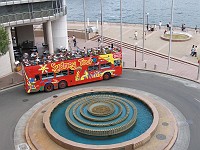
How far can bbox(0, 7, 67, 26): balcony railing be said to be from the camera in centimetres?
3925

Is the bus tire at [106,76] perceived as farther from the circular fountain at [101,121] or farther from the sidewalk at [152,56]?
the circular fountain at [101,121]

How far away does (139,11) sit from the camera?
117 m

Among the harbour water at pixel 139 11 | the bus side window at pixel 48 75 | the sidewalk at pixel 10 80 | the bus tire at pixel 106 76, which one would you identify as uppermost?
the harbour water at pixel 139 11

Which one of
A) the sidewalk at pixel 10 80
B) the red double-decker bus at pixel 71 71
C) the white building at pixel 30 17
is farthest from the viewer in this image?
the white building at pixel 30 17

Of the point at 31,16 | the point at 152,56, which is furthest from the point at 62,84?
the point at 152,56

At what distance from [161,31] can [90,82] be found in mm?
29174

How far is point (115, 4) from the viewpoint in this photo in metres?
137

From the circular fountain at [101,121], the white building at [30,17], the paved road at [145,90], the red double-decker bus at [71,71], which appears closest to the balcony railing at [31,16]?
the white building at [30,17]

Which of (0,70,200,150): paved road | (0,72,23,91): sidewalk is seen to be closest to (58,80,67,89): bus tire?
(0,70,200,150): paved road

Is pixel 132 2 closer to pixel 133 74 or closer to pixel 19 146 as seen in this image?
pixel 133 74

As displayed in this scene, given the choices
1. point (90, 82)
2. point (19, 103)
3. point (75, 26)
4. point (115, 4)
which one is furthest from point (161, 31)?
point (115, 4)

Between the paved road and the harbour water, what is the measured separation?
2331 inches

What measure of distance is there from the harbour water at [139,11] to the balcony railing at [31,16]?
57.0 m

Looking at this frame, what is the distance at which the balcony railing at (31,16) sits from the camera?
129 feet
